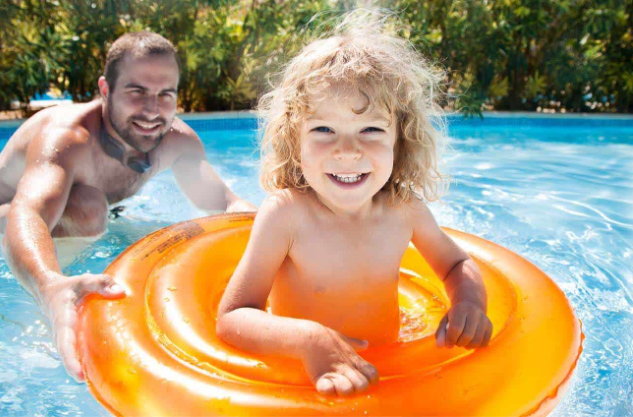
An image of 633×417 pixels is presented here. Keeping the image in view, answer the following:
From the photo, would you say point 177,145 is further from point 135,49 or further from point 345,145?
point 345,145

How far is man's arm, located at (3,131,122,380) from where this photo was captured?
2020 mm

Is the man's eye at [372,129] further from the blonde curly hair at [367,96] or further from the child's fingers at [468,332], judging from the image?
the child's fingers at [468,332]

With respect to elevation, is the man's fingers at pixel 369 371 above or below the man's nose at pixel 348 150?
below

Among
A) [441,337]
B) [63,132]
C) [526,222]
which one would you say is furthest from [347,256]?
[526,222]

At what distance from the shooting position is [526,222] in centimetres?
467

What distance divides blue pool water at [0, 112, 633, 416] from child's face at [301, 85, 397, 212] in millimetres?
810

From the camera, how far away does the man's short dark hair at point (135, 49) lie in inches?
130

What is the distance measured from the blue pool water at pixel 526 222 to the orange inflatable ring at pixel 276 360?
24cm

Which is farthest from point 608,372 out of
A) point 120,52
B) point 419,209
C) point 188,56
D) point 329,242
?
point 188,56

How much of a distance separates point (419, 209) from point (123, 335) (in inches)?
41.0

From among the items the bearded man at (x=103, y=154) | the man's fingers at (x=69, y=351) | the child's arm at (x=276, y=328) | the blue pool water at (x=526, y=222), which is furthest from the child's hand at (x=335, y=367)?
the bearded man at (x=103, y=154)

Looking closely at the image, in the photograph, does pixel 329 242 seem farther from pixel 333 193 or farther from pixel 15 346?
pixel 15 346

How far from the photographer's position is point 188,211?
15.7ft

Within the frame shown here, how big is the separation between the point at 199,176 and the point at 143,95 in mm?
736
